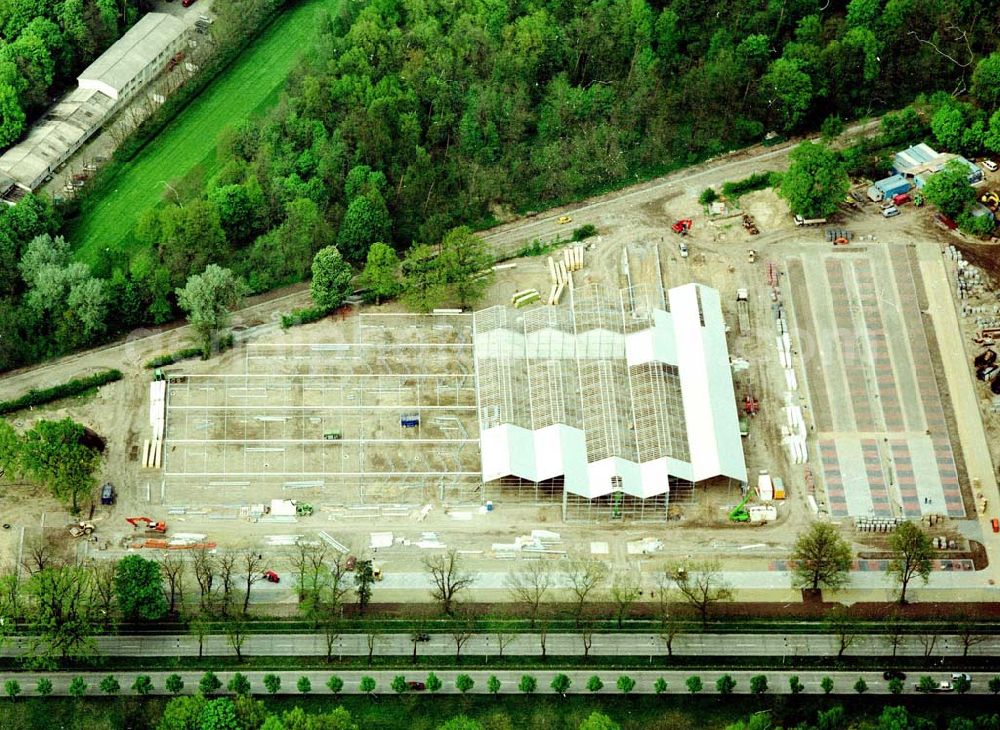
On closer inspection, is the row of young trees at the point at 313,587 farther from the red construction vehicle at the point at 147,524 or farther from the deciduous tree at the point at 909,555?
the red construction vehicle at the point at 147,524

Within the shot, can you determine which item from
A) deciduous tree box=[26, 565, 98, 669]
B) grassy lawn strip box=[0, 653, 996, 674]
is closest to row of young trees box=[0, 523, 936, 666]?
deciduous tree box=[26, 565, 98, 669]

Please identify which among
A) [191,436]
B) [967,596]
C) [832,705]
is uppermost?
[191,436]

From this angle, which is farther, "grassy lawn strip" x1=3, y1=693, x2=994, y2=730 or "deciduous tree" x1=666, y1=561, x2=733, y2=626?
"deciduous tree" x1=666, y1=561, x2=733, y2=626

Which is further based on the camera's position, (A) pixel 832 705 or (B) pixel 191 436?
(B) pixel 191 436

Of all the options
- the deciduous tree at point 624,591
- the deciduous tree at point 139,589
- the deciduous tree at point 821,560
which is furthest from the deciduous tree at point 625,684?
the deciduous tree at point 139,589

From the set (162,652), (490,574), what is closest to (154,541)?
(162,652)

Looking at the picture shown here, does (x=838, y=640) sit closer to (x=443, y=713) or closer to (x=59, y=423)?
(x=443, y=713)

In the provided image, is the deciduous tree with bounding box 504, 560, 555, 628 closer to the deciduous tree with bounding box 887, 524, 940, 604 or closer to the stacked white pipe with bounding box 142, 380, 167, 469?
the deciduous tree with bounding box 887, 524, 940, 604

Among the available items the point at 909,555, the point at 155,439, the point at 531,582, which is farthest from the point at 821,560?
the point at 155,439
